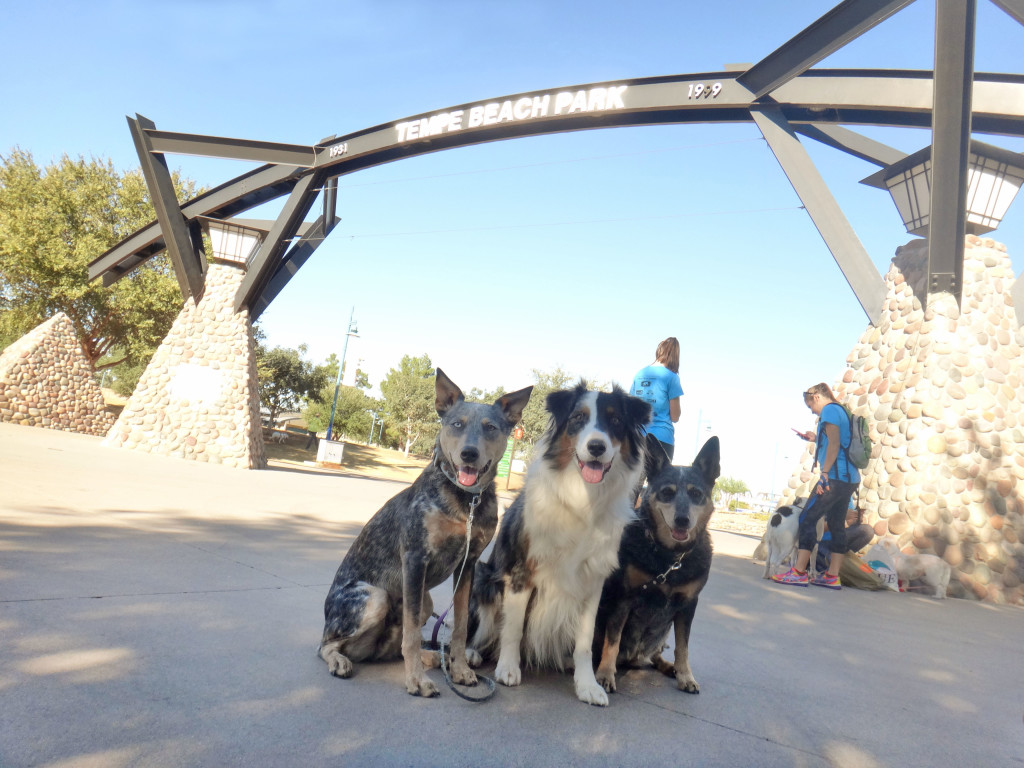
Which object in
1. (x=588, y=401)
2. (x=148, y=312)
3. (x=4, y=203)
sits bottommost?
(x=588, y=401)

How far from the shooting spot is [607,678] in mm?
2854

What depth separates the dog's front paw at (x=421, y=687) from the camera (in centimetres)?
248

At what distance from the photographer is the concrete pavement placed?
1.93m

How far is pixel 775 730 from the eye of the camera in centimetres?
259

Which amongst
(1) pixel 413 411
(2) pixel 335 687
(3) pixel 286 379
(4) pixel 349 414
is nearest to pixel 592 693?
(2) pixel 335 687

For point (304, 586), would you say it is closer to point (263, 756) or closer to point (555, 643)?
point (555, 643)

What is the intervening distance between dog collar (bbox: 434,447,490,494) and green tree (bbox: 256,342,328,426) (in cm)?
3274

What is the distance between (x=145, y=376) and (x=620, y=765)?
51.8ft

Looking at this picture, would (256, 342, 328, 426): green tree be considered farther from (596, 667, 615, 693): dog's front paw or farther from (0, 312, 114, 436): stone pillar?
Answer: (596, 667, 615, 693): dog's front paw

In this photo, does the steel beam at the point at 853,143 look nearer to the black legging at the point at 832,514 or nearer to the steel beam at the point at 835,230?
the steel beam at the point at 835,230

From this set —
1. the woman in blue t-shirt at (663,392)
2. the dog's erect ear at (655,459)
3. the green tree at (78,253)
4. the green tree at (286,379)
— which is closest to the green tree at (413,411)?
the green tree at (286,379)

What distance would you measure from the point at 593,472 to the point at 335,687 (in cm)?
140

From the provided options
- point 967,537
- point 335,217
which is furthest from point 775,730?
point 335,217

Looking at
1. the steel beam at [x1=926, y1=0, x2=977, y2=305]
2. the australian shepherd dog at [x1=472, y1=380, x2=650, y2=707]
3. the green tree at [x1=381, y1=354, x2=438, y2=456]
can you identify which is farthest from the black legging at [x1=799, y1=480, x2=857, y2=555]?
the green tree at [x1=381, y1=354, x2=438, y2=456]
